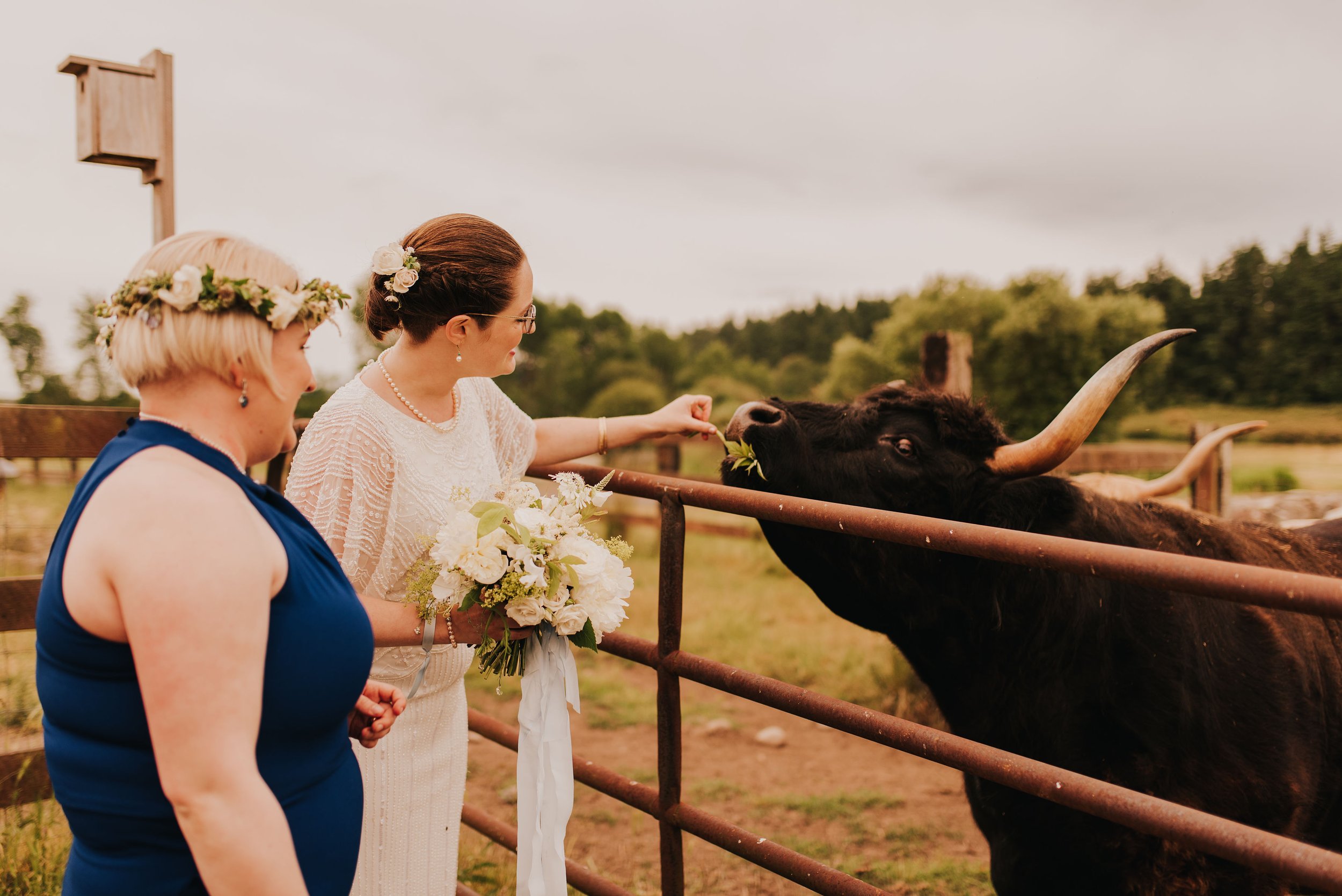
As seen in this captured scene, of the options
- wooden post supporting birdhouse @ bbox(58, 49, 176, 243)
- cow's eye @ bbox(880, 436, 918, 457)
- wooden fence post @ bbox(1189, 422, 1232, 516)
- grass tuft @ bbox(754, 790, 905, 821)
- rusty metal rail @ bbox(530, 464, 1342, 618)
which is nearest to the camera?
rusty metal rail @ bbox(530, 464, 1342, 618)

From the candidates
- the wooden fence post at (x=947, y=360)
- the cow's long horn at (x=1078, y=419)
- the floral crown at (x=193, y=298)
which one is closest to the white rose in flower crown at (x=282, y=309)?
the floral crown at (x=193, y=298)

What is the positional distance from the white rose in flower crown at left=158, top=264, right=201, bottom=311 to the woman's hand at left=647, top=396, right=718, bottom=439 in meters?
1.56

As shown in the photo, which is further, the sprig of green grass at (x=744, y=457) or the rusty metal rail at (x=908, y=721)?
the sprig of green grass at (x=744, y=457)

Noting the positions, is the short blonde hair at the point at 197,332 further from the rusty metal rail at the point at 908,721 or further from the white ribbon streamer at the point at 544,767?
the rusty metal rail at the point at 908,721

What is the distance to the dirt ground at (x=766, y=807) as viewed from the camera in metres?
3.84

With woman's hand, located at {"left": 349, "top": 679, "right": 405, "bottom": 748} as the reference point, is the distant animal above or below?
above

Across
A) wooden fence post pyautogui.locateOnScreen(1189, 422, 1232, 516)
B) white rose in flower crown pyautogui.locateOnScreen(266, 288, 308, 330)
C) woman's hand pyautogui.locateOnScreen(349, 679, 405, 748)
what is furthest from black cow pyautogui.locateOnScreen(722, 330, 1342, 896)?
wooden fence post pyautogui.locateOnScreen(1189, 422, 1232, 516)

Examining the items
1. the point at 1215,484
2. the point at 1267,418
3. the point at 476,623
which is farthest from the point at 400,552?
the point at 1267,418

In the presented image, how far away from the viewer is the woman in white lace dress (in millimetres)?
1905

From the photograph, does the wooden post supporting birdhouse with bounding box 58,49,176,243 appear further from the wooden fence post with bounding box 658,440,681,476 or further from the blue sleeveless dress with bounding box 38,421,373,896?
the wooden fence post with bounding box 658,440,681,476

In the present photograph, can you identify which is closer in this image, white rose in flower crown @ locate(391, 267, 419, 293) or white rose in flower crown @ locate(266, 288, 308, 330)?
white rose in flower crown @ locate(266, 288, 308, 330)

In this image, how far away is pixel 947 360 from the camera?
5691mm

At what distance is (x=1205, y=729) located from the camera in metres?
2.42

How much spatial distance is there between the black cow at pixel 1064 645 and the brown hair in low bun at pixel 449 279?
0.90 meters
